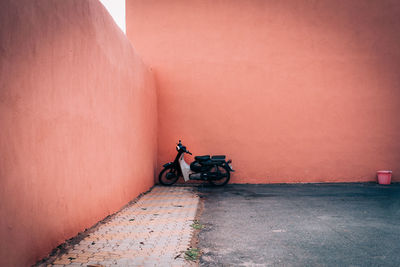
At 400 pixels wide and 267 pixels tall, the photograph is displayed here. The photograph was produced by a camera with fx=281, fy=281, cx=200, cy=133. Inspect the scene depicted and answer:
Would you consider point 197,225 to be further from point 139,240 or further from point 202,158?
point 202,158

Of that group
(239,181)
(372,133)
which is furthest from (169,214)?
(372,133)

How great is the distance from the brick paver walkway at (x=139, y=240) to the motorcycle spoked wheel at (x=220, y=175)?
233 cm

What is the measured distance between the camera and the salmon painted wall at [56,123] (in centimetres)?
205

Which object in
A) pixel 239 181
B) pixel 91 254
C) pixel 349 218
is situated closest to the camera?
pixel 91 254

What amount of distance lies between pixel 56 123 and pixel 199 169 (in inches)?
184

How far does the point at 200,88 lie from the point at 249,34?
2022 mm

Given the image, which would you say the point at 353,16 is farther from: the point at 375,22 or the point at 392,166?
the point at 392,166

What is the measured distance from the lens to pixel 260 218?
158 inches

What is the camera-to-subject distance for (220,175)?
7039 mm

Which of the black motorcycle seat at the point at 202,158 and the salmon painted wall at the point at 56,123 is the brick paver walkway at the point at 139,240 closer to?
the salmon painted wall at the point at 56,123

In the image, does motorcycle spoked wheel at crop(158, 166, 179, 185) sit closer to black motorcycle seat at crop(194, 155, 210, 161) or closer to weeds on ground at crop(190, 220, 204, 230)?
black motorcycle seat at crop(194, 155, 210, 161)

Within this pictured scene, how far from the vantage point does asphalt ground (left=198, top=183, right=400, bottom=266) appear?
259 centimetres

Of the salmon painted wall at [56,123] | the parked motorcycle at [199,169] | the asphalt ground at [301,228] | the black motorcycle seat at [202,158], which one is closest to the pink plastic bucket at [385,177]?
the asphalt ground at [301,228]

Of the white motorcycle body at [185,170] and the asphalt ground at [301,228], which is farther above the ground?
the white motorcycle body at [185,170]
